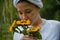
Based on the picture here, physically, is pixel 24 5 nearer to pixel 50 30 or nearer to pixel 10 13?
pixel 50 30

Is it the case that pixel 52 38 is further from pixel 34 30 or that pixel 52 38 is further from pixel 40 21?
pixel 34 30

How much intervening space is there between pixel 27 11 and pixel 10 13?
1183 mm

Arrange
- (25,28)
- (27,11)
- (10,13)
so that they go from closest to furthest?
(25,28), (27,11), (10,13)

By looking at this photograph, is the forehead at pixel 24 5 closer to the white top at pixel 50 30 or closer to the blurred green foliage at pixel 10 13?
the white top at pixel 50 30

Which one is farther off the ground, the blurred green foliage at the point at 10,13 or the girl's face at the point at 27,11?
the girl's face at the point at 27,11

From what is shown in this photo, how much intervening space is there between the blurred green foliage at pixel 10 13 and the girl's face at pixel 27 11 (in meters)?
0.85

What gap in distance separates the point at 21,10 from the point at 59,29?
0.29 metres

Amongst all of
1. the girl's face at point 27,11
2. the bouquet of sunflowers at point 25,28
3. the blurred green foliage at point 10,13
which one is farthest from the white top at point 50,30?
the blurred green foliage at point 10,13

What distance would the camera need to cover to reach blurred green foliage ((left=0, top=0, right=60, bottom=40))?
3014mm

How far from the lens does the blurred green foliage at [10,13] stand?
3.01 metres

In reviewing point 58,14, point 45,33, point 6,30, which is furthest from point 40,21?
point 58,14

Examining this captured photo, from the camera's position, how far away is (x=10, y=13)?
305cm

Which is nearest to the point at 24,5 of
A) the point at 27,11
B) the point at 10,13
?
the point at 27,11

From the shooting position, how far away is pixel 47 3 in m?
3.34
